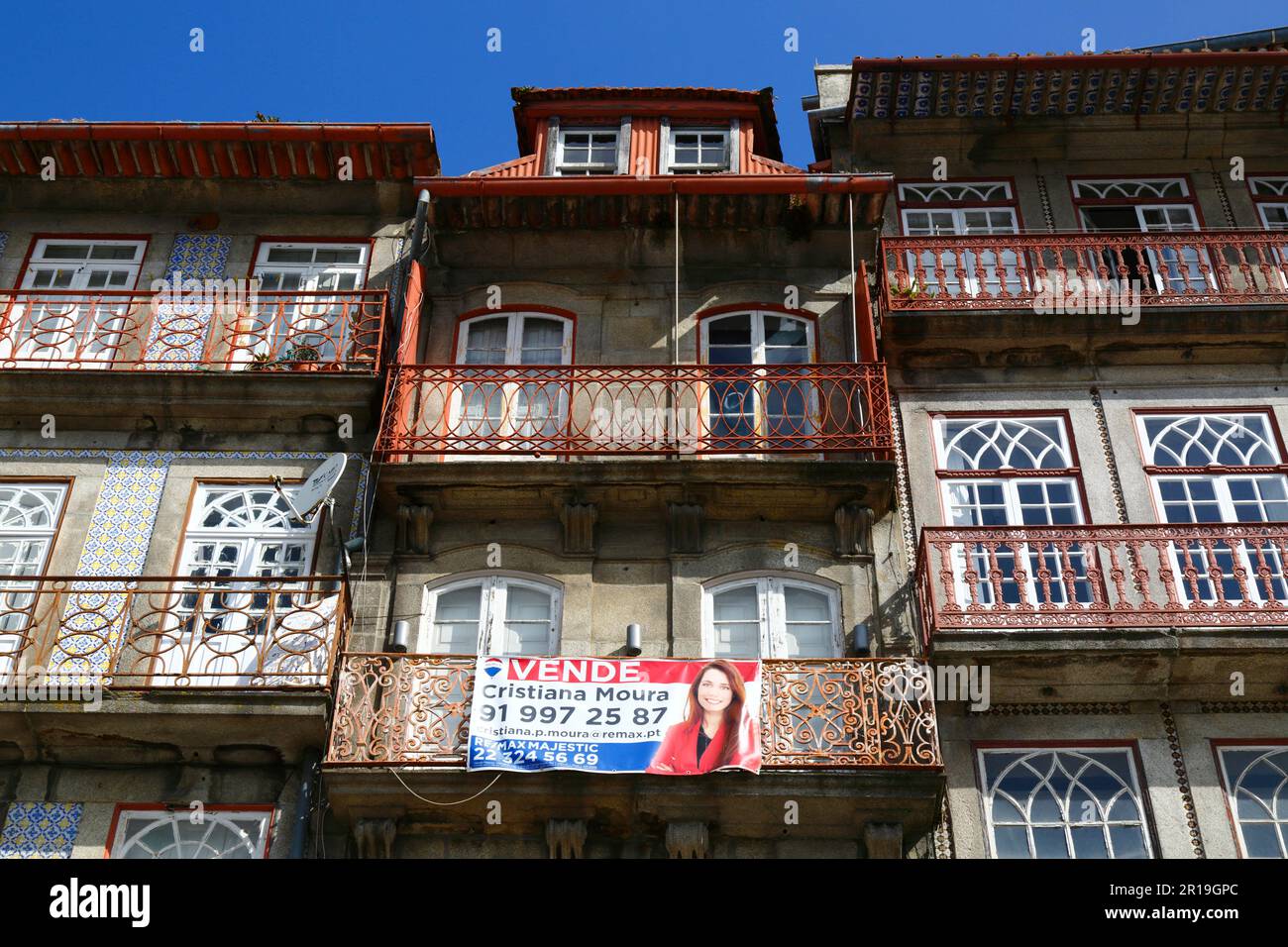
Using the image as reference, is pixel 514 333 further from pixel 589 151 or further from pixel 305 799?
pixel 305 799

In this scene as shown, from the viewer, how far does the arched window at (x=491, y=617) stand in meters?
13.2

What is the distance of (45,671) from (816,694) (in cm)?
605

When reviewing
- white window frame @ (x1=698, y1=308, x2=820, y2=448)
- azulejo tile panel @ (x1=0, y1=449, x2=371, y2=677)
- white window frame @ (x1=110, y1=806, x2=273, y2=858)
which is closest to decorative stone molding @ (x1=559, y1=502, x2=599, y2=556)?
white window frame @ (x1=698, y1=308, x2=820, y2=448)

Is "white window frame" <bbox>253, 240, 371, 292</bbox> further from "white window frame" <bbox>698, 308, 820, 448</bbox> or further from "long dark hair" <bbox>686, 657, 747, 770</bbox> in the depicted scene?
"long dark hair" <bbox>686, 657, 747, 770</bbox>

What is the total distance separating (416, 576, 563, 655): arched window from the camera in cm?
1320

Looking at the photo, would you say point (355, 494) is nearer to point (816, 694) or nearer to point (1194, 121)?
point (816, 694)

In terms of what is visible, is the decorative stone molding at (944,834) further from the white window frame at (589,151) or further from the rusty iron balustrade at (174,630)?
the white window frame at (589,151)

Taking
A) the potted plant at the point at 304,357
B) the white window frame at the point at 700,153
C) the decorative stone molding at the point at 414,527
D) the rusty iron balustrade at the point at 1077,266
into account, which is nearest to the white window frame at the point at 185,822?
the decorative stone molding at the point at 414,527

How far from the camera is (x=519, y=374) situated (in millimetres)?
14672

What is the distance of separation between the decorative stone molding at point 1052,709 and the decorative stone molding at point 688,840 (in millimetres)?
2485

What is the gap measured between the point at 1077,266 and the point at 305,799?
347 inches

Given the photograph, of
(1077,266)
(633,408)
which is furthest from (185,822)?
(1077,266)
